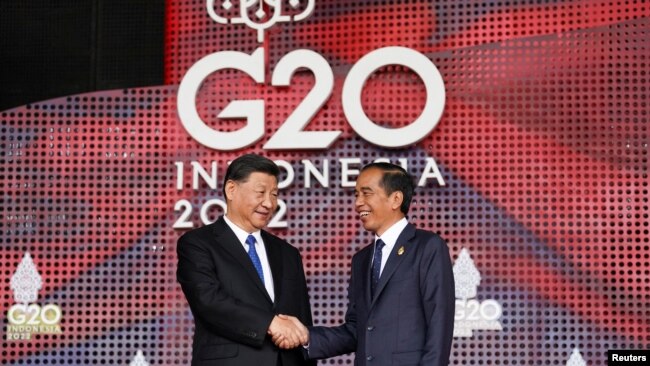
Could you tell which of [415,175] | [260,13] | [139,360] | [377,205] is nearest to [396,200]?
[377,205]

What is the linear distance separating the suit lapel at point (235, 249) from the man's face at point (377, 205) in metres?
0.50

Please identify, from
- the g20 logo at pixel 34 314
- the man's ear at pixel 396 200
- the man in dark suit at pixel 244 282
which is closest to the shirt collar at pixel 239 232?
the man in dark suit at pixel 244 282

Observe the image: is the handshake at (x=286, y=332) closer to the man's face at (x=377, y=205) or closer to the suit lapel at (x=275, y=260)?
the suit lapel at (x=275, y=260)

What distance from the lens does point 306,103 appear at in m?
6.39

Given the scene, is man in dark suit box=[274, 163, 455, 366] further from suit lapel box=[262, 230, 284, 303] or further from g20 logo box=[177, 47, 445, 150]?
g20 logo box=[177, 47, 445, 150]

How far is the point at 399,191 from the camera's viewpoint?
416 centimetres

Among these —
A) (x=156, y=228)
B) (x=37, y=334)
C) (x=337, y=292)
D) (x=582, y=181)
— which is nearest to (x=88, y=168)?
(x=156, y=228)

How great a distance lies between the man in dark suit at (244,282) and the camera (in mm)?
4066

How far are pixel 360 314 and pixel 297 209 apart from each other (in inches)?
91.0

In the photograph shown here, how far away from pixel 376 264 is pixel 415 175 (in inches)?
88.4

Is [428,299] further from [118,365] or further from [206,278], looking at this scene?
[118,365]

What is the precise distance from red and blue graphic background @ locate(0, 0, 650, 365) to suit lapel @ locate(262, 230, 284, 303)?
1.97m

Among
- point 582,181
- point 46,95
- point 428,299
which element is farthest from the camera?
point 46,95

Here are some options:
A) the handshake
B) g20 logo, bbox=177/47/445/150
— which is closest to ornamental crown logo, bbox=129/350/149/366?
g20 logo, bbox=177/47/445/150
